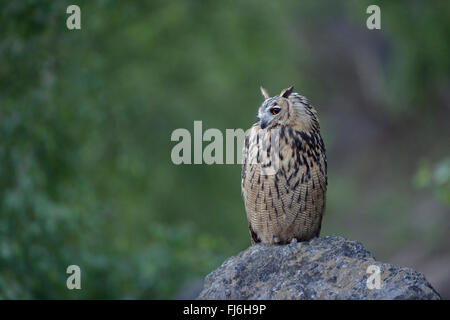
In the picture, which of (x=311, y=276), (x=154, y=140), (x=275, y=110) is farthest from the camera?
(x=154, y=140)

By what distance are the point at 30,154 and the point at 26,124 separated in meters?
0.37

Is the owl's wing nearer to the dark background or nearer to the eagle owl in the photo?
the eagle owl

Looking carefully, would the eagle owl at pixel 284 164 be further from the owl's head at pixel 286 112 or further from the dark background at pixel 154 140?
the dark background at pixel 154 140

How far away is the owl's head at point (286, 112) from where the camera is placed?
14.0ft

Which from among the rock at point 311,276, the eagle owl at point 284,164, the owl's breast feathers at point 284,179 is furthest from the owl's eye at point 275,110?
the rock at point 311,276

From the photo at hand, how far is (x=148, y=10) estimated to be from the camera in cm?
1034

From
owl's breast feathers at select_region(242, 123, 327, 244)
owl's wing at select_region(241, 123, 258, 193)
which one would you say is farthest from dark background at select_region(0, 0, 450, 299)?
owl's wing at select_region(241, 123, 258, 193)

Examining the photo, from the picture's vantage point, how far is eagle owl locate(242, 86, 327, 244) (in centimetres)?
434

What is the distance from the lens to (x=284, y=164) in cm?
434

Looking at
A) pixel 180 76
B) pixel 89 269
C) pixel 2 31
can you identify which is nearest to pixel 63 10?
pixel 2 31

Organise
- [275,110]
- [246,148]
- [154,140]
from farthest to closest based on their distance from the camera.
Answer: [154,140] → [246,148] → [275,110]

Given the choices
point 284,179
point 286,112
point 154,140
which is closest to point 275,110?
point 286,112

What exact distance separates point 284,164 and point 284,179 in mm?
118

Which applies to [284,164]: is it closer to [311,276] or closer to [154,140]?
[311,276]
